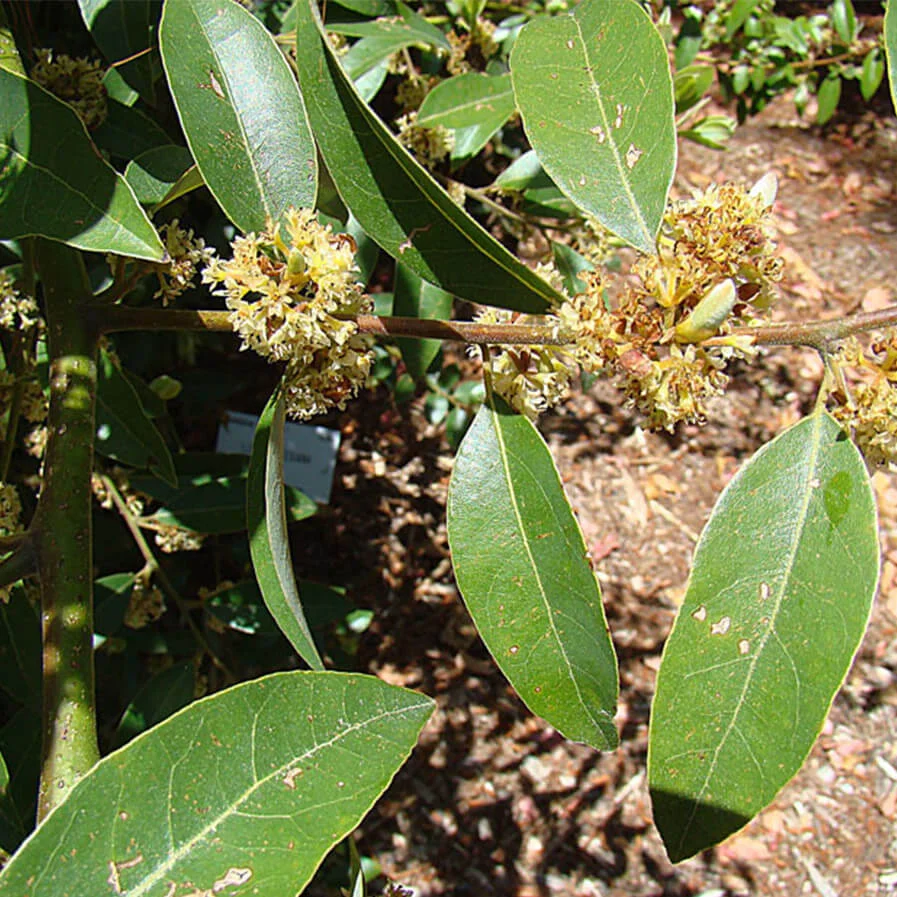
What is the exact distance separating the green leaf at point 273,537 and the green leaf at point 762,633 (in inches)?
14.8

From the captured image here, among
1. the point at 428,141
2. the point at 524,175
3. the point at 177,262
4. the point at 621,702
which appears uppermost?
the point at 177,262

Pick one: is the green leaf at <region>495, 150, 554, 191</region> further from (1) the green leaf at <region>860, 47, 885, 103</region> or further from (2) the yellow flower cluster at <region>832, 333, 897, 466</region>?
(1) the green leaf at <region>860, 47, 885, 103</region>

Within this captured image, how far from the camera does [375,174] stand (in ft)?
3.19

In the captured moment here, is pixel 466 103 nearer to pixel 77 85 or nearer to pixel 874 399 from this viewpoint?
pixel 77 85

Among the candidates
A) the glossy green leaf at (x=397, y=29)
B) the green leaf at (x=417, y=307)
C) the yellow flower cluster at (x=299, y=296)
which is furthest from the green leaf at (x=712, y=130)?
the yellow flower cluster at (x=299, y=296)

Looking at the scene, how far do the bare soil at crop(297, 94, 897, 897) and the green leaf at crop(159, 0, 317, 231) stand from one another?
179 cm

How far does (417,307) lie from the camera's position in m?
1.70

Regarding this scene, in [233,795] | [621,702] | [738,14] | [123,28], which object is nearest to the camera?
[233,795]

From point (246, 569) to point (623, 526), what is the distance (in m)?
1.37

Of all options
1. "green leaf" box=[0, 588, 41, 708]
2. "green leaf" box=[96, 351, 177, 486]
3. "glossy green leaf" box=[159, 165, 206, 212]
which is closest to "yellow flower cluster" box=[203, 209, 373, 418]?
"glossy green leaf" box=[159, 165, 206, 212]

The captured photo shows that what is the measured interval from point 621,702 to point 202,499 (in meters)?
1.55

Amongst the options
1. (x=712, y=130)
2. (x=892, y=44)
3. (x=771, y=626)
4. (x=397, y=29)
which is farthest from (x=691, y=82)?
(x=771, y=626)

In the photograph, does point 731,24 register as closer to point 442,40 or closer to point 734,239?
point 442,40

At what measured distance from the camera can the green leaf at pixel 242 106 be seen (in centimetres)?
102
